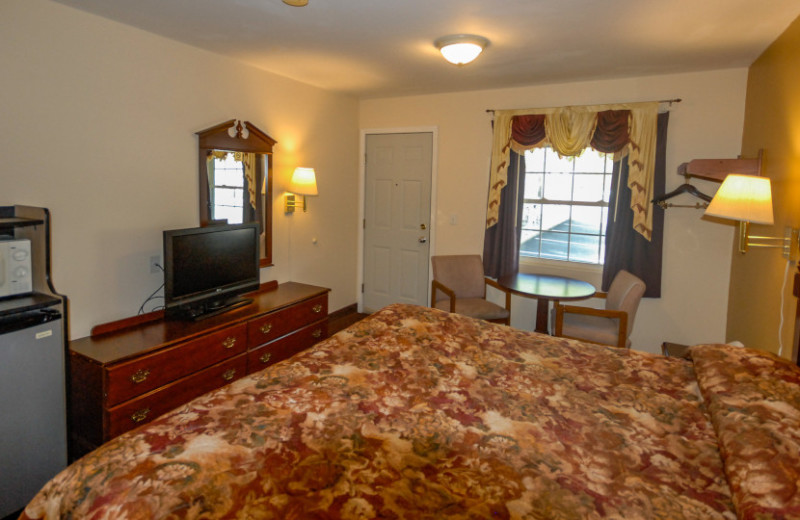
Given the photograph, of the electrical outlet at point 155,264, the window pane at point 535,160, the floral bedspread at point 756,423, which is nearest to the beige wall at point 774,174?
the floral bedspread at point 756,423

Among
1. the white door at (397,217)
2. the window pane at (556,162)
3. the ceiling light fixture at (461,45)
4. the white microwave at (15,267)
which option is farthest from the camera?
the white door at (397,217)

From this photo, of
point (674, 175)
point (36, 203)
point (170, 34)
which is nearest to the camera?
point (36, 203)

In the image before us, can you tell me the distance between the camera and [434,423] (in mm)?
1631

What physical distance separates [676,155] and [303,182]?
10.5 ft

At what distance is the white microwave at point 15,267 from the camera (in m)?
2.25

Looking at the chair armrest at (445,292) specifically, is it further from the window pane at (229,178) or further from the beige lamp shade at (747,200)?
the beige lamp shade at (747,200)

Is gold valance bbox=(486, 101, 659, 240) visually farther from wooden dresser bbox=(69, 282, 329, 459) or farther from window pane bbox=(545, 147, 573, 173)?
wooden dresser bbox=(69, 282, 329, 459)

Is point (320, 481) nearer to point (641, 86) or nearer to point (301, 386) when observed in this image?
point (301, 386)

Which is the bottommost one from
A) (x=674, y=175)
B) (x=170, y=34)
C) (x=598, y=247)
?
(x=598, y=247)

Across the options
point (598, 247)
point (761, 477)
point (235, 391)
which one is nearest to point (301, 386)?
point (235, 391)

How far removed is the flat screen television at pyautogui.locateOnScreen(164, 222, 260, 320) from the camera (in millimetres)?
3033

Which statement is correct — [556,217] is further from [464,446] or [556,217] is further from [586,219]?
[464,446]

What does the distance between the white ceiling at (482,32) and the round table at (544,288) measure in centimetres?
176

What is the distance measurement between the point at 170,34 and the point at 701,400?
11.9 feet
